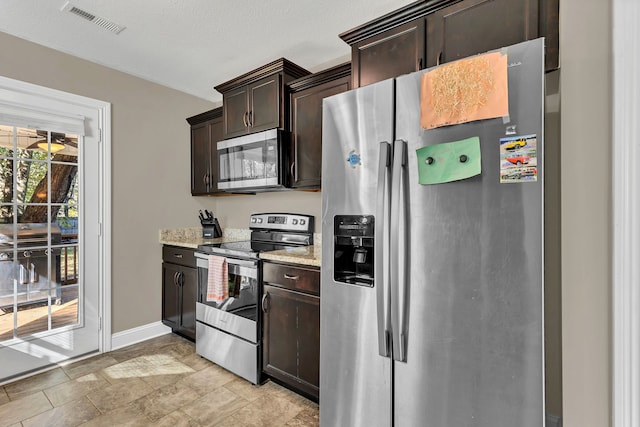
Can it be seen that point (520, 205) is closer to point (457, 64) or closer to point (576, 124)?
point (576, 124)

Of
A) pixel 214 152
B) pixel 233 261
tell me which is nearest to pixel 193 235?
pixel 214 152

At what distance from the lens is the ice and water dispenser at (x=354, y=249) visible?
4.81ft

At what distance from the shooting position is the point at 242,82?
269 centimetres

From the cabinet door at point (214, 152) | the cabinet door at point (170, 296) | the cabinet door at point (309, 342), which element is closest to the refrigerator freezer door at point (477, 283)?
the cabinet door at point (309, 342)

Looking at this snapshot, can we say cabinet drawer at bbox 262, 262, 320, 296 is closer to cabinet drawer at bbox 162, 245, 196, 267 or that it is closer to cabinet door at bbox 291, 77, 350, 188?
cabinet door at bbox 291, 77, 350, 188

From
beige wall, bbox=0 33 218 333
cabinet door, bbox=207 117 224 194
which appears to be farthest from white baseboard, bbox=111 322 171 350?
cabinet door, bbox=207 117 224 194

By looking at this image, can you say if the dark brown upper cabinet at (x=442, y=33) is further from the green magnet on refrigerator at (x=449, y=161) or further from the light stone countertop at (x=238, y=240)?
the light stone countertop at (x=238, y=240)

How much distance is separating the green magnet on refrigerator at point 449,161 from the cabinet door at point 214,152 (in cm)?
233

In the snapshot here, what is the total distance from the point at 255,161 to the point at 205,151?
0.94 m

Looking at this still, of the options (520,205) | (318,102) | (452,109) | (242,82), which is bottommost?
(520,205)

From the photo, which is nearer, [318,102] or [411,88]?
[411,88]

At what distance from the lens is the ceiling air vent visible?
2025 mm

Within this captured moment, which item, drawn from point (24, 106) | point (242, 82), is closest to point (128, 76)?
point (24, 106)

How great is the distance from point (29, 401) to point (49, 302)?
0.75 meters
